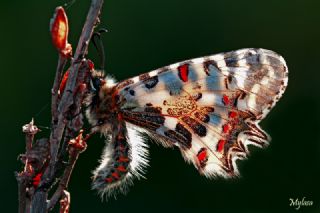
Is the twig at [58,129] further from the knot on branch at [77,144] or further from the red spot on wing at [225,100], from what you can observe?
the red spot on wing at [225,100]

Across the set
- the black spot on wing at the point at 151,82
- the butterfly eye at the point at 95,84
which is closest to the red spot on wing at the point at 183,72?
the black spot on wing at the point at 151,82

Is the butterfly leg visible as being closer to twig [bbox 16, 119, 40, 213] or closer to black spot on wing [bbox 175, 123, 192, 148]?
black spot on wing [bbox 175, 123, 192, 148]

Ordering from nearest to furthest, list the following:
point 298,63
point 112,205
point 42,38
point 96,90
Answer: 1. point 96,90
2. point 112,205
3. point 42,38
4. point 298,63

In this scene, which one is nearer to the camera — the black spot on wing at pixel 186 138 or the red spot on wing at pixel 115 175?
the red spot on wing at pixel 115 175

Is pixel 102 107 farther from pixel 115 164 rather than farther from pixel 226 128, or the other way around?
pixel 226 128

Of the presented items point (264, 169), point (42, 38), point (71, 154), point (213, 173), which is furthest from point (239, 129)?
point (42, 38)

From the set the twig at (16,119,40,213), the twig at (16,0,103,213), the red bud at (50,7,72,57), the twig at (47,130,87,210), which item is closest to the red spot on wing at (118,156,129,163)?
the twig at (47,130,87,210)

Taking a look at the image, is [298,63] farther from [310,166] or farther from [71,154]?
[71,154]
